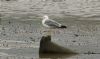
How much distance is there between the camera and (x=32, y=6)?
800 inches

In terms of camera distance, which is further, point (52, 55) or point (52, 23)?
point (52, 23)

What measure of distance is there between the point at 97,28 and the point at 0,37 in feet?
12.0

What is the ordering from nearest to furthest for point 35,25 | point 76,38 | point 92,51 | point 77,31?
point 92,51 → point 76,38 → point 77,31 → point 35,25

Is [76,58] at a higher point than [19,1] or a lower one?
higher

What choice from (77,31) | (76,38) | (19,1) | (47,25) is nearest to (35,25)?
(47,25)

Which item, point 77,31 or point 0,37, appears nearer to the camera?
point 0,37

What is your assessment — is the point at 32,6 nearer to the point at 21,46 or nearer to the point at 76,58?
the point at 21,46

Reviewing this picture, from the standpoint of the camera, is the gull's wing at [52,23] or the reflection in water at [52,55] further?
the gull's wing at [52,23]

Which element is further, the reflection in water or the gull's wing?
the gull's wing

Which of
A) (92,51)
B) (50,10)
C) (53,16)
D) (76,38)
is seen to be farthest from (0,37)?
(50,10)

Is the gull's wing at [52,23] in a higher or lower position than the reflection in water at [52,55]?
lower

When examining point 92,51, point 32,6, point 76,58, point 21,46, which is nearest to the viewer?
point 76,58

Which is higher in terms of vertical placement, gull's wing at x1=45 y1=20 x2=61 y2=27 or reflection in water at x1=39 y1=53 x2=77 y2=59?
reflection in water at x1=39 y1=53 x2=77 y2=59

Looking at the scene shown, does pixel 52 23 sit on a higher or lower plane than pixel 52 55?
lower
